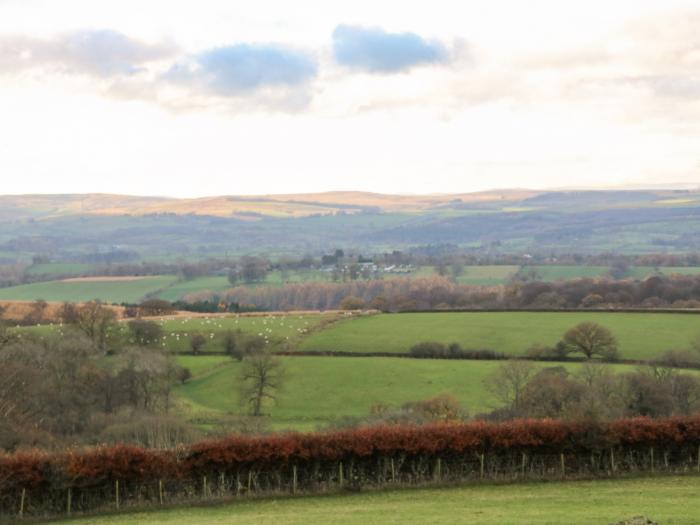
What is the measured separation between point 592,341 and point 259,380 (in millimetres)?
31997

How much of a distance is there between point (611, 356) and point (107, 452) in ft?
186

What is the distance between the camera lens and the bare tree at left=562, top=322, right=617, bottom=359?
255 feet

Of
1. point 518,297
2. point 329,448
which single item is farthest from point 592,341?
point 329,448

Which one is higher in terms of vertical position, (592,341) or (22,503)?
(22,503)

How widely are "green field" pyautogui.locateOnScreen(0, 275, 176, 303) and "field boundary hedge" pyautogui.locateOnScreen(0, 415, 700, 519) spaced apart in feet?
421

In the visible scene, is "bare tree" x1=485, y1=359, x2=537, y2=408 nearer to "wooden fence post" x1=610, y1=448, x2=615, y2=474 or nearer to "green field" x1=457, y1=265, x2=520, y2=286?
"wooden fence post" x1=610, y1=448, x2=615, y2=474

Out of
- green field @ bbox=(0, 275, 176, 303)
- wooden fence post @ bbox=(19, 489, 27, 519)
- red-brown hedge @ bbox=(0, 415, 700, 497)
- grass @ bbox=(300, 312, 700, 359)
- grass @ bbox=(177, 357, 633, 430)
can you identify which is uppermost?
red-brown hedge @ bbox=(0, 415, 700, 497)

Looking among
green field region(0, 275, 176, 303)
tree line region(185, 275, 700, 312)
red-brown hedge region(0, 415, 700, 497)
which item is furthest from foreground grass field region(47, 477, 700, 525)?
green field region(0, 275, 176, 303)

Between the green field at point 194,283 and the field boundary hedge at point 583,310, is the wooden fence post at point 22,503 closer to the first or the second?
the field boundary hedge at point 583,310

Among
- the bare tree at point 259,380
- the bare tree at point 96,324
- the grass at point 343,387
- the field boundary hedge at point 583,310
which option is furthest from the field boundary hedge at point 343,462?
the field boundary hedge at point 583,310

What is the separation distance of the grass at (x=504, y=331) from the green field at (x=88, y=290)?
252 ft

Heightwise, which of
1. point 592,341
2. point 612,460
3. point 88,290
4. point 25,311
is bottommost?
point 88,290

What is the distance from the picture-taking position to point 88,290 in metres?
174

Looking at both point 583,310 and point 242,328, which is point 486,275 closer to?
point 583,310
